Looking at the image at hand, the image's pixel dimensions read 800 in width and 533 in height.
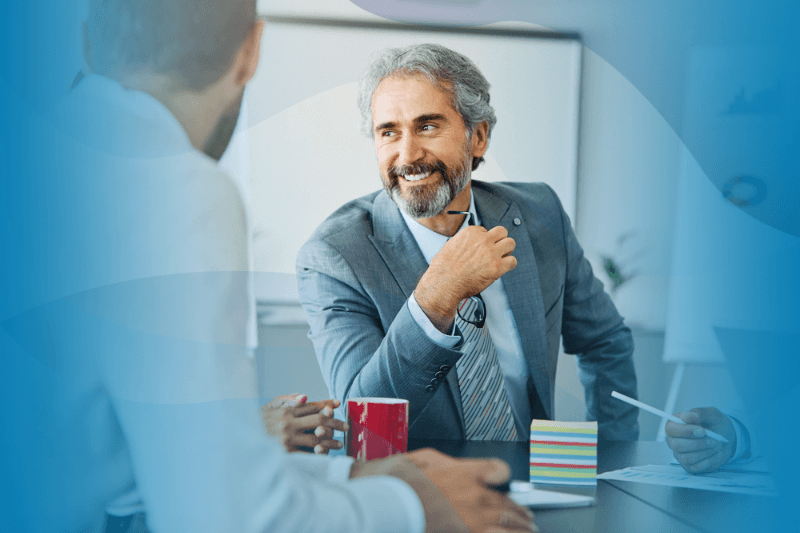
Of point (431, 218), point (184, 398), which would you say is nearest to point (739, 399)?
point (431, 218)

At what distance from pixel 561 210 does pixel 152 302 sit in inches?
38.5

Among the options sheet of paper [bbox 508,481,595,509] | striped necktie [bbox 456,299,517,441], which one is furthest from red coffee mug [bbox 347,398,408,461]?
striped necktie [bbox 456,299,517,441]

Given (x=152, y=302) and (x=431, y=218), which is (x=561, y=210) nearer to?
(x=431, y=218)

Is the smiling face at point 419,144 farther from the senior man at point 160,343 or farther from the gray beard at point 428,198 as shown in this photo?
the senior man at point 160,343

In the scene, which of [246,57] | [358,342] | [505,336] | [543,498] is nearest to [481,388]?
[505,336]

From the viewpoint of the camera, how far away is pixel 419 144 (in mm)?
1143

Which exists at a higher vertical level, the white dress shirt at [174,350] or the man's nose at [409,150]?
the man's nose at [409,150]

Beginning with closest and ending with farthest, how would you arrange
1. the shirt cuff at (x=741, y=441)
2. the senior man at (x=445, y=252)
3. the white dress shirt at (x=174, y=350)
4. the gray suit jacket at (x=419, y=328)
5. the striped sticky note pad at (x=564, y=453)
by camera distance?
the white dress shirt at (x=174, y=350)
the striped sticky note pad at (x=564, y=453)
the shirt cuff at (x=741, y=441)
the gray suit jacket at (x=419, y=328)
the senior man at (x=445, y=252)

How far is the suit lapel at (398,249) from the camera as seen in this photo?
3.62 ft

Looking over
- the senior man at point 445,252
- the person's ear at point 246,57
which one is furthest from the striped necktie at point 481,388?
the person's ear at point 246,57

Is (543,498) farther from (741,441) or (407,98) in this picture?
(407,98)

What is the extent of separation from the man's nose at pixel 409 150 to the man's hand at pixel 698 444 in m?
0.63

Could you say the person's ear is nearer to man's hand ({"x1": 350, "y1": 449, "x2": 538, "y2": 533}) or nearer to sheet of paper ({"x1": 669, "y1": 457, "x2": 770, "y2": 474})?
man's hand ({"x1": 350, "y1": 449, "x2": 538, "y2": 533})
